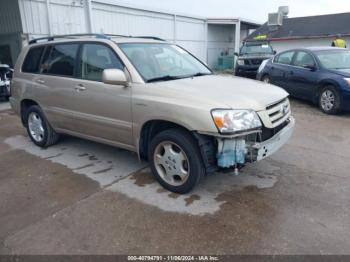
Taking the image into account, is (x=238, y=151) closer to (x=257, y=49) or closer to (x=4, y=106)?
(x=4, y=106)

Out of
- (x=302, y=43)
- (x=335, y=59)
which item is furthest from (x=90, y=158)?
(x=302, y=43)

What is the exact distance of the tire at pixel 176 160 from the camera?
3439 millimetres

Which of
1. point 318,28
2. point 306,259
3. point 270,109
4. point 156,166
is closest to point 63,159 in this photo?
point 156,166

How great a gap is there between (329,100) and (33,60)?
22.1 feet

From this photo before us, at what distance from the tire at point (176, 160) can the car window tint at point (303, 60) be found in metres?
6.18

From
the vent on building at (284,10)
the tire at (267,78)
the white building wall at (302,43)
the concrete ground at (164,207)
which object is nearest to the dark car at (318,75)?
the tire at (267,78)

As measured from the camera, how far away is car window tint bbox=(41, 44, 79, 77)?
4613 millimetres

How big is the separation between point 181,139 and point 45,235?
1.68 metres

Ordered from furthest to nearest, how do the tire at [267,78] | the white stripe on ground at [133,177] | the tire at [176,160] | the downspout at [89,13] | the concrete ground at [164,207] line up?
the downspout at [89,13] → the tire at [267,78] → the white stripe on ground at [133,177] → the tire at [176,160] → the concrete ground at [164,207]

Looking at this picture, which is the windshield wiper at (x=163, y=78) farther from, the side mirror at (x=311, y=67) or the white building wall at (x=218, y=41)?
the white building wall at (x=218, y=41)

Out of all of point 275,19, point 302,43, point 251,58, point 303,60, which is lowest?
point 251,58

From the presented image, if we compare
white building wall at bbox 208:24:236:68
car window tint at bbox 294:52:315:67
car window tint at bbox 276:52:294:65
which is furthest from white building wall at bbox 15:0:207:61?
car window tint at bbox 294:52:315:67

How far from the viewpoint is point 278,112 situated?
3.77 m

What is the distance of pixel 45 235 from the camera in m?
2.99
